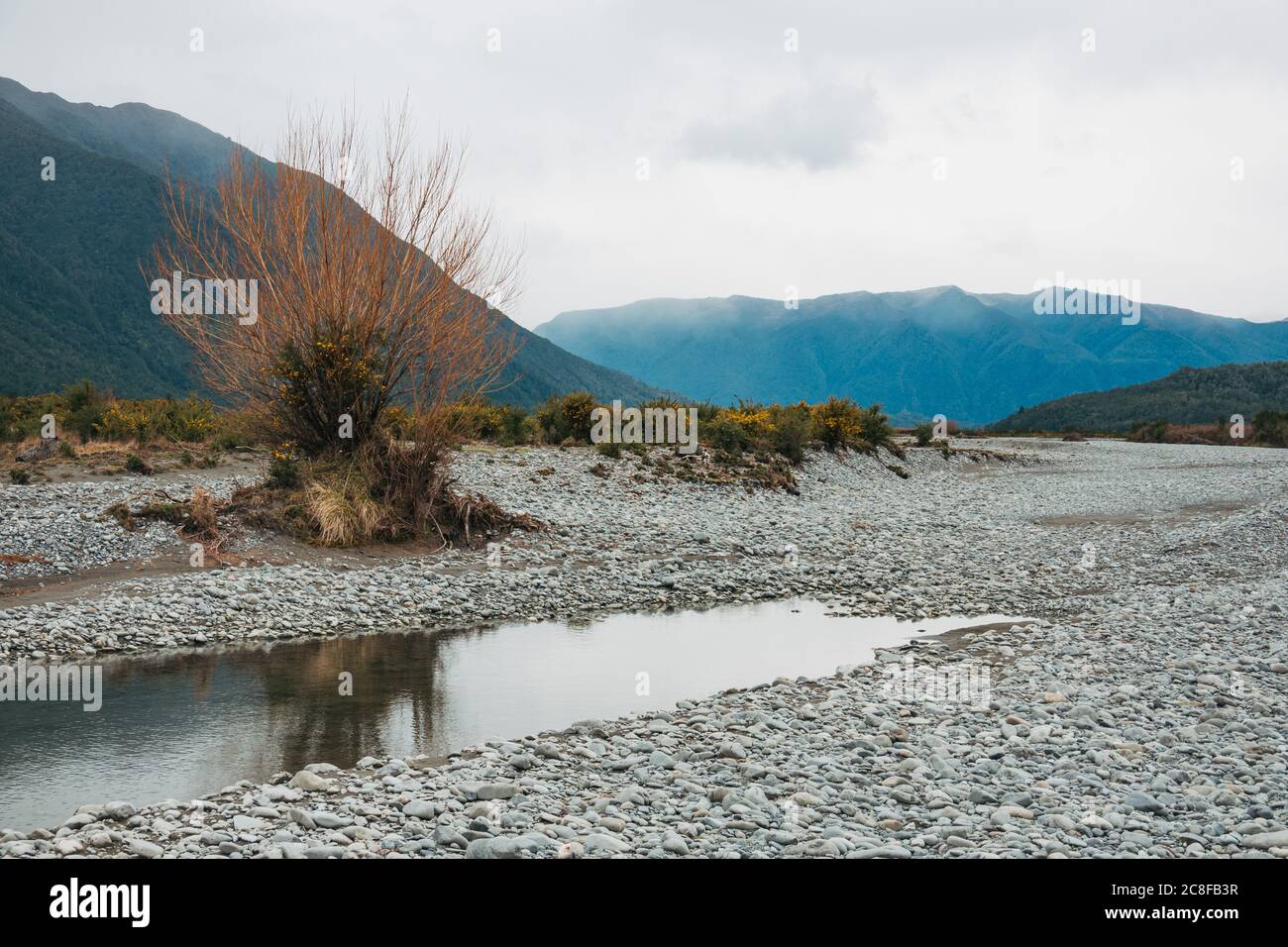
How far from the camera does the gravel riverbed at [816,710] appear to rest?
18.9ft

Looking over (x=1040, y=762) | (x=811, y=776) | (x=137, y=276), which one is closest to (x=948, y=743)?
(x=1040, y=762)

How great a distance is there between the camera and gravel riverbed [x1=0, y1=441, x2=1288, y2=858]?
18.9ft

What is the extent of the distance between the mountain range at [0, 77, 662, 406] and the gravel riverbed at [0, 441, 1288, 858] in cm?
5506

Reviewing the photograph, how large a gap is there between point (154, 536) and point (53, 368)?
74.3 m

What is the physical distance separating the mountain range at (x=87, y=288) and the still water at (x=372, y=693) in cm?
5927

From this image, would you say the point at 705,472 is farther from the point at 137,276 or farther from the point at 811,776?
the point at 137,276

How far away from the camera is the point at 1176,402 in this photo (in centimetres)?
10200

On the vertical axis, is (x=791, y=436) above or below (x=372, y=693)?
above

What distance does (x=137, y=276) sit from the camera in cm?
10219

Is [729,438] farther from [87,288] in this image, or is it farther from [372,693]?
[87,288]

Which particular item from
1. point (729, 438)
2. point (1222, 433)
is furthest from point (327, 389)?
point (1222, 433)

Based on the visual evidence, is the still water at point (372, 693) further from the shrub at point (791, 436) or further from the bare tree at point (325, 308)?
the shrub at point (791, 436)

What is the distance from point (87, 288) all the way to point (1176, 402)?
369 ft

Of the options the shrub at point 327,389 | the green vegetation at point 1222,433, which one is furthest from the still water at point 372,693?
the green vegetation at point 1222,433
